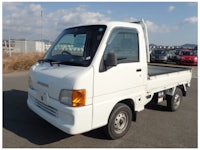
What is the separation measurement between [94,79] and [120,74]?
24.0 inches

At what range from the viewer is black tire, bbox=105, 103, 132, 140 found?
12.1 ft

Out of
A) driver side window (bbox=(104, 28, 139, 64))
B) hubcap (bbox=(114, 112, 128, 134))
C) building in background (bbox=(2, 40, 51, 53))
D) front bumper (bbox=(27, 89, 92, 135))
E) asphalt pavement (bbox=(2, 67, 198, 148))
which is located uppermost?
building in background (bbox=(2, 40, 51, 53))

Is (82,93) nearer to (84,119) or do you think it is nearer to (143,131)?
(84,119)

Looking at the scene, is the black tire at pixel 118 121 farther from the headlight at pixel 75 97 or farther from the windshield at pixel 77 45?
the windshield at pixel 77 45

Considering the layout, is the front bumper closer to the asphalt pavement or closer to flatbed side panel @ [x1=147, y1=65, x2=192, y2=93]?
the asphalt pavement

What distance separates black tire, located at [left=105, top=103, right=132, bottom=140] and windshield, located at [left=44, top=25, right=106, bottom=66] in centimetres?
110

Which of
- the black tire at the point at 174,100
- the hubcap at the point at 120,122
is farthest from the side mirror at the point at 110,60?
the black tire at the point at 174,100

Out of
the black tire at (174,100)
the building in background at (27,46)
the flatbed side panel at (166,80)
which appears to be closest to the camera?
the flatbed side panel at (166,80)

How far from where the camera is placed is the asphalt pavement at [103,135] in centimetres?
371

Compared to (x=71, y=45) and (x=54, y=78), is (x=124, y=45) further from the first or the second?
(x=54, y=78)

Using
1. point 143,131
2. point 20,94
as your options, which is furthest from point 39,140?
point 20,94

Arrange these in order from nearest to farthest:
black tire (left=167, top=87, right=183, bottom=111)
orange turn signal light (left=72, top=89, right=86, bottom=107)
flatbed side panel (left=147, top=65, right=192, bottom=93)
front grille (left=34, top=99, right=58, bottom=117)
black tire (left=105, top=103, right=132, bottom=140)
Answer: orange turn signal light (left=72, top=89, right=86, bottom=107) < front grille (left=34, top=99, right=58, bottom=117) < black tire (left=105, top=103, right=132, bottom=140) < flatbed side panel (left=147, top=65, right=192, bottom=93) < black tire (left=167, top=87, right=183, bottom=111)

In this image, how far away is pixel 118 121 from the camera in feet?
12.8

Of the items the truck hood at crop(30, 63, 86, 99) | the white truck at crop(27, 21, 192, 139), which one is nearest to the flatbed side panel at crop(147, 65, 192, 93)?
the white truck at crop(27, 21, 192, 139)
